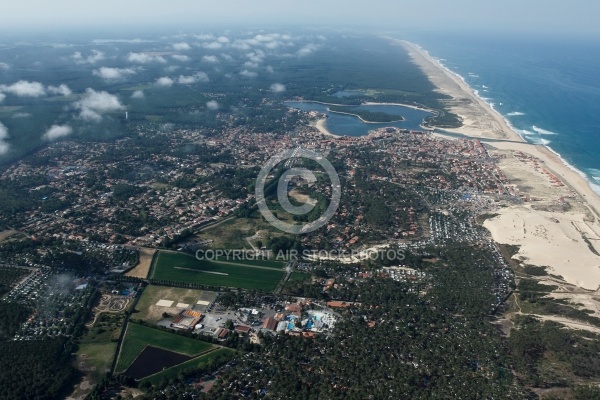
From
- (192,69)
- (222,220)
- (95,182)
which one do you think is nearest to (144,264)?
(222,220)

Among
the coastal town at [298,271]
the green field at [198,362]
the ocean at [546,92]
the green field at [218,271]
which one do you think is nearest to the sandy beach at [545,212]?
the coastal town at [298,271]

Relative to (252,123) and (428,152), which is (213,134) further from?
(428,152)

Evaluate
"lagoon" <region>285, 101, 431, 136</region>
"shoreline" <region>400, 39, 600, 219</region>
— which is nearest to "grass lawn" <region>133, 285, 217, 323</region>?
"shoreline" <region>400, 39, 600, 219</region>

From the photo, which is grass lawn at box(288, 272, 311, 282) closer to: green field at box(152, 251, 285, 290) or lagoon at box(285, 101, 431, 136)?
green field at box(152, 251, 285, 290)

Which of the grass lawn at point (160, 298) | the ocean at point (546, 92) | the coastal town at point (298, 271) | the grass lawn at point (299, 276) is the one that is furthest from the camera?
the ocean at point (546, 92)

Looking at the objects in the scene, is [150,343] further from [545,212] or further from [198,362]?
[545,212]

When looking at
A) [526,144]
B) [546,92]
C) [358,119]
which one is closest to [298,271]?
[526,144]

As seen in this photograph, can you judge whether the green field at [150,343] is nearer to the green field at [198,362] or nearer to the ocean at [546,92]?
the green field at [198,362]
